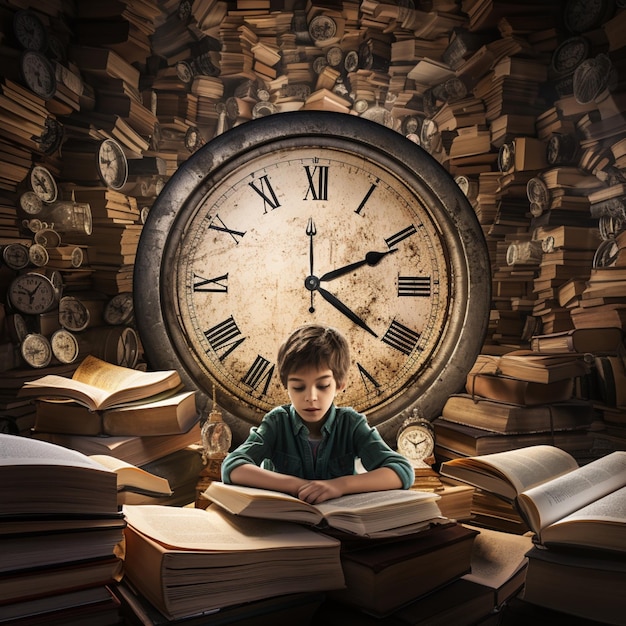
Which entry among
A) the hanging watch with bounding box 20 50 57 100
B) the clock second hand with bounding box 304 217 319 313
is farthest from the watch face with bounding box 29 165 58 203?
the clock second hand with bounding box 304 217 319 313

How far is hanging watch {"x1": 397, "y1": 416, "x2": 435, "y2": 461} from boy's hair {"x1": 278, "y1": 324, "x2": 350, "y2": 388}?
45 cm

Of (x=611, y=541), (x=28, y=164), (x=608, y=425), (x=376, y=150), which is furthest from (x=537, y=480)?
(x=28, y=164)

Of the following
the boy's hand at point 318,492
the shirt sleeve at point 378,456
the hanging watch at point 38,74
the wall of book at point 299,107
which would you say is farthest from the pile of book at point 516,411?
the hanging watch at point 38,74

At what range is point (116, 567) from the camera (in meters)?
1.17

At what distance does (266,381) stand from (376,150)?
0.88 meters

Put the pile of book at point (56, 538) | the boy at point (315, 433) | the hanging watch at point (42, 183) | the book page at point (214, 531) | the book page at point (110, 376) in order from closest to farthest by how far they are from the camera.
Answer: the pile of book at point (56, 538) < the book page at point (214, 531) < the boy at point (315, 433) < the book page at point (110, 376) < the hanging watch at point (42, 183)

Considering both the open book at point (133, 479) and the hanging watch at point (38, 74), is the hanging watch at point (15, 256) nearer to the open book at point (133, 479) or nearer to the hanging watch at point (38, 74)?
the hanging watch at point (38, 74)

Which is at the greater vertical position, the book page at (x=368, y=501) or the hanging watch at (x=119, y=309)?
the hanging watch at (x=119, y=309)

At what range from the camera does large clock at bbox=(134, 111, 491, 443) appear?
6.82 feet

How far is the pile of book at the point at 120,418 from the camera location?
180 cm

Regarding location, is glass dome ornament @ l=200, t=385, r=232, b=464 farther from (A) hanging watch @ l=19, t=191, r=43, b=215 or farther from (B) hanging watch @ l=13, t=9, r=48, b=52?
(B) hanging watch @ l=13, t=9, r=48, b=52

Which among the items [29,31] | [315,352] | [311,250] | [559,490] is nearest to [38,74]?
[29,31]

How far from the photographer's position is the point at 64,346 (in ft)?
7.12

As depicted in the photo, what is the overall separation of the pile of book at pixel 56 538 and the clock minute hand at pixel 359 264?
1.10 meters
